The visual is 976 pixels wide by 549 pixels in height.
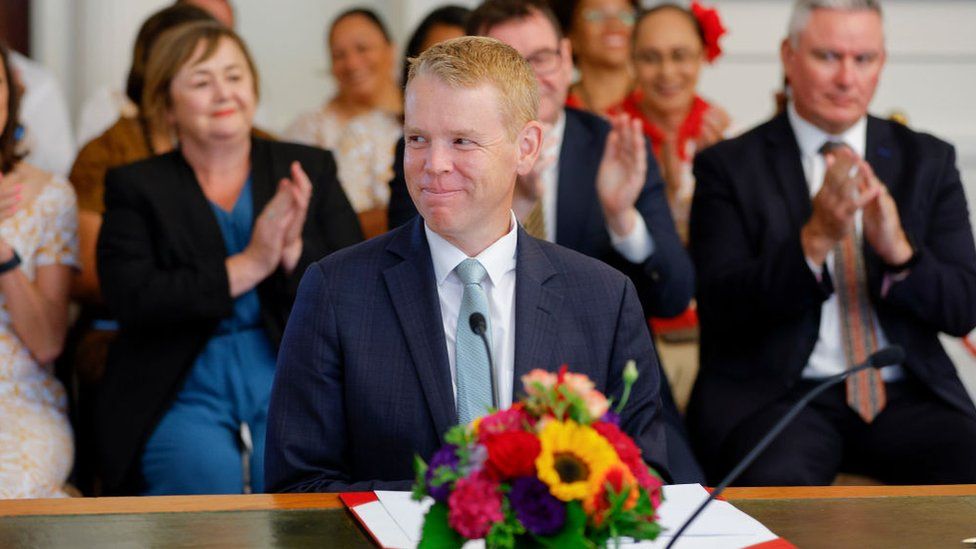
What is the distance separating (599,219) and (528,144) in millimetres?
1017

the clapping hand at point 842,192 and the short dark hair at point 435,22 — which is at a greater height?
the short dark hair at point 435,22

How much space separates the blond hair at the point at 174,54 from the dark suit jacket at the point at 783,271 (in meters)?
1.16

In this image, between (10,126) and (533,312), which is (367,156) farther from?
(533,312)

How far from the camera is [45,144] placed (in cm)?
409

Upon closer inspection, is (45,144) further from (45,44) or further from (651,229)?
(651,229)

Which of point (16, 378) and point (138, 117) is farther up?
point (138, 117)

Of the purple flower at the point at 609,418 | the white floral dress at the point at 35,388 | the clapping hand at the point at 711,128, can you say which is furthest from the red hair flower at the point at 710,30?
the purple flower at the point at 609,418

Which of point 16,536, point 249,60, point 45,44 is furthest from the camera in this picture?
A: point 45,44

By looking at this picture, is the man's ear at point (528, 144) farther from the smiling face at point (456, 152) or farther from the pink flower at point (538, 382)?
the pink flower at point (538, 382)

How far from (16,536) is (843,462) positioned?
1918 millimetres

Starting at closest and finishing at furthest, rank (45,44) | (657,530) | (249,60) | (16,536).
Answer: (657,530) → (16,536) → (249,60) → (45,44)

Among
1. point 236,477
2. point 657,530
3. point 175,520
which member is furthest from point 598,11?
point 657,530

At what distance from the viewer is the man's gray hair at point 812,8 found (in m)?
3.00

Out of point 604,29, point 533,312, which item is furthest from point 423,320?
point 604,29
